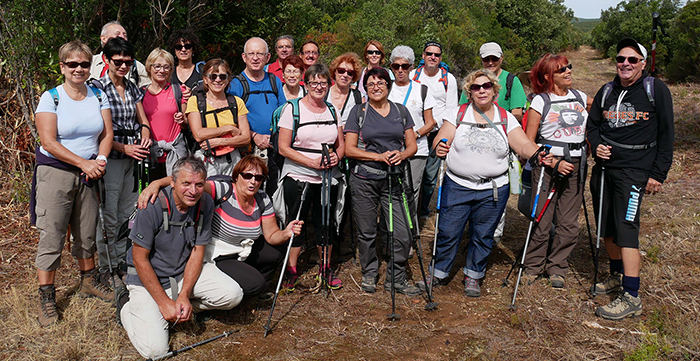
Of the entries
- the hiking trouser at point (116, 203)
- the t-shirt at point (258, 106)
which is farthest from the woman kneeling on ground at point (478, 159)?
the hiking trouser at point (116, 203)

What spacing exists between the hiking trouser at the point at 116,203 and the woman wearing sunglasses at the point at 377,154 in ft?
6.90

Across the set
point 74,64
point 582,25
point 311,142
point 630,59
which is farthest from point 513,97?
point 582,25

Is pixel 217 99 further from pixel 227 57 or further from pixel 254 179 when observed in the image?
pixel 227 57

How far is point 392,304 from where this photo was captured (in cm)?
480

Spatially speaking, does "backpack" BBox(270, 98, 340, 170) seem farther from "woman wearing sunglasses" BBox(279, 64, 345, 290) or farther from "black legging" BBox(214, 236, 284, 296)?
"black legging" BBox(214, 236, 284, 296)

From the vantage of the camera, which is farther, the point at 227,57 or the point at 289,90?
the point at 227,57

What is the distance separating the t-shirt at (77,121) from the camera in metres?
4.12

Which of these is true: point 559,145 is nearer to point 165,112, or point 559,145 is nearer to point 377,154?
point 377,154

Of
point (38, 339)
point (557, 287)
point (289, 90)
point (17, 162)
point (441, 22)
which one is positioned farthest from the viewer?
point (441, 22)

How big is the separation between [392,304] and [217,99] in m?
2.57

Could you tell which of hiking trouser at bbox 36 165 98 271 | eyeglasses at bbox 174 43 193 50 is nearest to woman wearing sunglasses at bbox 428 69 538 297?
eyeglasses at bbox 174 43 193 50

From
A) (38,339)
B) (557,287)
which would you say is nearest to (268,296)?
(38,339)

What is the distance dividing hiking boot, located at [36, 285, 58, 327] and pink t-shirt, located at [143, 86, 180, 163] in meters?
1.47

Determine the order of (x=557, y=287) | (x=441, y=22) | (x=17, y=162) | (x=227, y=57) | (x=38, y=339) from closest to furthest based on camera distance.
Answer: (x=38, y=339) → (x=557, y=287) → (x=17, y=162) → (x=227, y=57) → (x=441, y=22)
